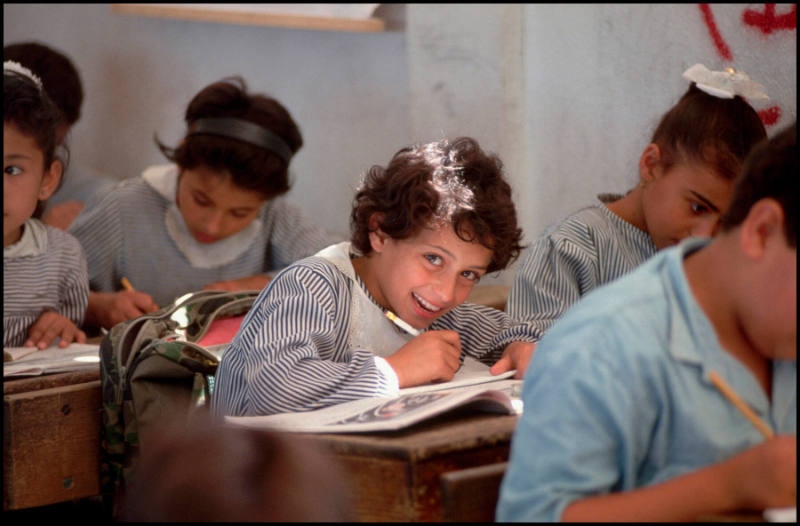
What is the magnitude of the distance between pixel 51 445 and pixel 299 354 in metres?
0.75

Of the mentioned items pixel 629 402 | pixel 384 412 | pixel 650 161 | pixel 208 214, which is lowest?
pixel 208 214

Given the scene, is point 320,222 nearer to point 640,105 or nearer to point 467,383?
point 640,105

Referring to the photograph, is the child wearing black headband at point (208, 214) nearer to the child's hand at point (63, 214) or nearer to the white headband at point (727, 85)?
the child's hand at point (63, 214)

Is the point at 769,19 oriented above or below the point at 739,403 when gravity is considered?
above

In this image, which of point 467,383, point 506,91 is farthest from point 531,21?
point 467,383

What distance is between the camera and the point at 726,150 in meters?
2.41

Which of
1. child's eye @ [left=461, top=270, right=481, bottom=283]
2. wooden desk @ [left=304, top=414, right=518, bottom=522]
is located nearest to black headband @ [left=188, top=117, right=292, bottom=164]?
child's eye @ [left=461, top=270, right=481, bottom=283]

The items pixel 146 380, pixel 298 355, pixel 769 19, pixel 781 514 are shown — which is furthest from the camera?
pixel 769 19

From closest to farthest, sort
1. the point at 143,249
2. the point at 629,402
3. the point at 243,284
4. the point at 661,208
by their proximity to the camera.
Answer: the point at 629,402
the point at 661,208
the point at 243,284
the point at 143,249

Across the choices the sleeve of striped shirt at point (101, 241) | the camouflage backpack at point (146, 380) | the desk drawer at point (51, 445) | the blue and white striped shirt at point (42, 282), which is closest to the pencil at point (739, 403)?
the camouflage backpack at point (146, 380)

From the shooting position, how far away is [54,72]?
14.5ft

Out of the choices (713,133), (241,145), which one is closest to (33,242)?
(241,145)

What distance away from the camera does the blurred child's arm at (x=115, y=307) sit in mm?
3072

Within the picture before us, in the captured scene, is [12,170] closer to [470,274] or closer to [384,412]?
[470,274]
